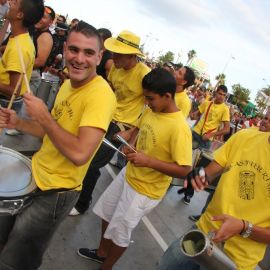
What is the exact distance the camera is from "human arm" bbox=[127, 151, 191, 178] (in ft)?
9.23

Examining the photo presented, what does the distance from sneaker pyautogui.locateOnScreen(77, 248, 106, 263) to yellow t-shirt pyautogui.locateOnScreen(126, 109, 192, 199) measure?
0.91m

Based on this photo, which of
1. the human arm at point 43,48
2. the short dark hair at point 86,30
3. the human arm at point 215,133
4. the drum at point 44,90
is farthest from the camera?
the human arm at point 215,133

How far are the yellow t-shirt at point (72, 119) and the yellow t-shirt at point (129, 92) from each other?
6.40 ft

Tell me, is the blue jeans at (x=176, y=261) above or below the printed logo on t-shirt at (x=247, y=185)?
below

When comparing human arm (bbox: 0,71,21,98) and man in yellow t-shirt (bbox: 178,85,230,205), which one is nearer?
human arm (bbox: 0,71,21,98)

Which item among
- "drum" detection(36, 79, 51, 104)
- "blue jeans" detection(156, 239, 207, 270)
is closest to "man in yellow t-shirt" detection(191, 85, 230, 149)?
"drum" detection(36, 79, 51, 104)

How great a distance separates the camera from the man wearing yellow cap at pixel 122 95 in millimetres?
4078

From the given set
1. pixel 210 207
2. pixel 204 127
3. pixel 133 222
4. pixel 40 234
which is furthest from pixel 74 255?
pixel 204 127

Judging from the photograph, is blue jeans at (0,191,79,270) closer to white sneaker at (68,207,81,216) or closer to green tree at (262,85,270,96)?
white sneaker at (68,207,81,216)

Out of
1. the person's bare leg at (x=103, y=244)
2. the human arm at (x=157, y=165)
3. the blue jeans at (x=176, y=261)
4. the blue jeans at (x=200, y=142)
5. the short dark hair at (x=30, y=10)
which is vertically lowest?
the person's bare leg at (x=103, y=244)

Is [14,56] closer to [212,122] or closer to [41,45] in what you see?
[41,45]

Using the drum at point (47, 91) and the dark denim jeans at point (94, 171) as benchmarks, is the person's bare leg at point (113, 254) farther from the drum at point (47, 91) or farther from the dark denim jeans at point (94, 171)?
the drum at point (47, 91)

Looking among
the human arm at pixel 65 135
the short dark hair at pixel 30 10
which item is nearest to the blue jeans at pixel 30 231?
the human arm at pixel 65 135

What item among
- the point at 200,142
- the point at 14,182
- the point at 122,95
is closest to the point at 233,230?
the point at 14,182
